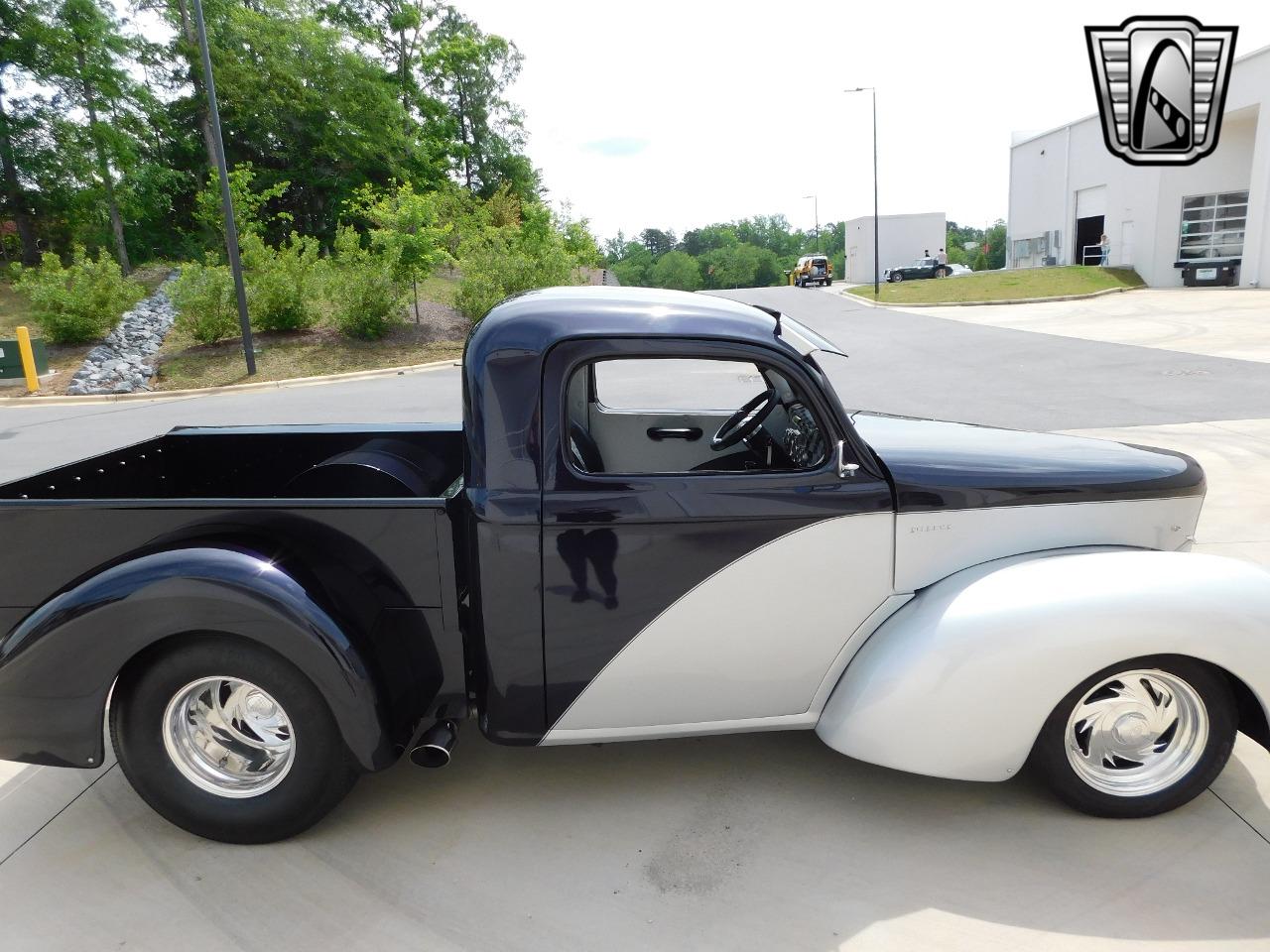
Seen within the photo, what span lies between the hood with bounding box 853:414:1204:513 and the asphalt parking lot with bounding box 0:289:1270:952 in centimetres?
107

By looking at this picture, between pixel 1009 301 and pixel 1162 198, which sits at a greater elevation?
pixel 1162 198

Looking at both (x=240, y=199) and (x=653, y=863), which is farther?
(x=240, y=199)

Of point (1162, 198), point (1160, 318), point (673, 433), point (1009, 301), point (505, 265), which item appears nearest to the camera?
point (673, 433)

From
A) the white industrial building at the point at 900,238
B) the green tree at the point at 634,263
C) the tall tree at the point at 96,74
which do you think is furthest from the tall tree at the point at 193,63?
the green tree at the point at 634,263

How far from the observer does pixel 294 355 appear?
19.2 m

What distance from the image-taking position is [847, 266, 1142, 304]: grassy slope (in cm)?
2908

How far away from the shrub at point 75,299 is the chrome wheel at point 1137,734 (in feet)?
72.8

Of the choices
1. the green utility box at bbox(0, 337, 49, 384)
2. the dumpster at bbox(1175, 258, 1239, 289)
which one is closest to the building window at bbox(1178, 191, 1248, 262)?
the dumpster at bbox(1175, 258, 1239, 289)

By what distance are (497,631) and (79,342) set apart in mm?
21457

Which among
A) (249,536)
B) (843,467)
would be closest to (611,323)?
(843,467)

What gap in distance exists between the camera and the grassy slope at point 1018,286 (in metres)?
29.1

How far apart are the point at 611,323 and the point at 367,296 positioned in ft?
62.5

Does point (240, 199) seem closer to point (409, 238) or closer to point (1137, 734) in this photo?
point (409, 238)

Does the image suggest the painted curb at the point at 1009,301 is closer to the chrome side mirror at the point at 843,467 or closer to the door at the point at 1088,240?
the door at the point at 1088,240
